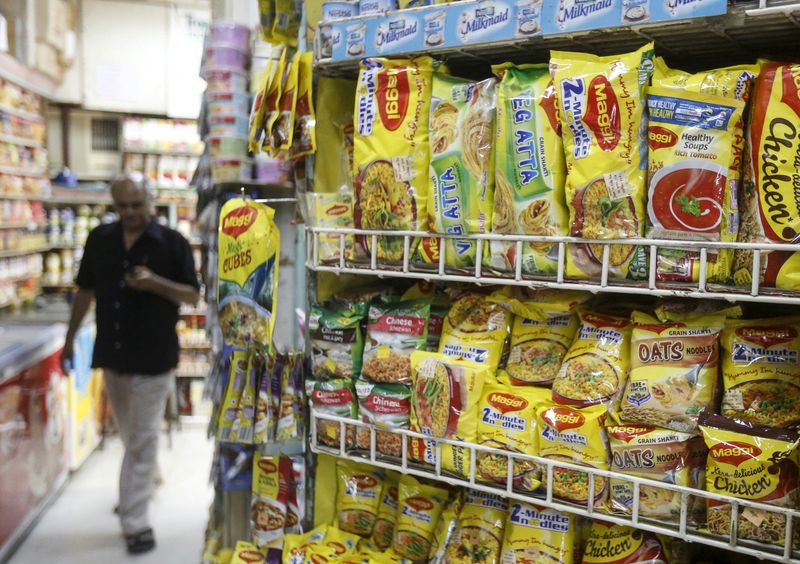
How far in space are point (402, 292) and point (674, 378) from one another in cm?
68

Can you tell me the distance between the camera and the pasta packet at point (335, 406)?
4.63 feet

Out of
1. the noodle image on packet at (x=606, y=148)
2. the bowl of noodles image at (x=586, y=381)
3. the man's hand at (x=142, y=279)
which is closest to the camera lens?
the noodle image on packet at (x=606, y=148)

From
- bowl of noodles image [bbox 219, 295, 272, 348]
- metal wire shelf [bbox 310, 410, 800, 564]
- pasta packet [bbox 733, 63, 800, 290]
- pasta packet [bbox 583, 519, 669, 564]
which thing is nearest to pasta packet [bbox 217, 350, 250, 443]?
bowl of noodles image [bbox 219, 295, 272, 348]

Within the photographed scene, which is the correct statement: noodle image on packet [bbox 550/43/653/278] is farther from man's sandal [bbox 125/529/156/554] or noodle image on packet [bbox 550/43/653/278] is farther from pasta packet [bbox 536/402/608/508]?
man's sandal [bbox 125/529/156/554]

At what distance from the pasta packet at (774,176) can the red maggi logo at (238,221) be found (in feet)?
3.04

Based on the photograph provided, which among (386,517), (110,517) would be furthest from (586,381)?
(110,517)

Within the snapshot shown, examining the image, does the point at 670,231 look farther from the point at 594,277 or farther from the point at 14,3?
the point at 14,3

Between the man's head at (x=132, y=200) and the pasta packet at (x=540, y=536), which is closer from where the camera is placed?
the pasta packet at (x=540, y=536)

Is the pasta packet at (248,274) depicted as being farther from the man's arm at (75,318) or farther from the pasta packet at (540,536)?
the man's arm at (75,318)

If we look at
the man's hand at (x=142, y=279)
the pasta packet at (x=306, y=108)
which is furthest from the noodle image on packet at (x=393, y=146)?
the man's hand at (x=142, y=279)

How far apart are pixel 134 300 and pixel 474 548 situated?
2485 millimetres

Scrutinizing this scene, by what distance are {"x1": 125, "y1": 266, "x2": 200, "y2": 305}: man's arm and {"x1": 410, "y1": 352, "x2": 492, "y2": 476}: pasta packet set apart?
220 cm

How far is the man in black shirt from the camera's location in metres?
3.29

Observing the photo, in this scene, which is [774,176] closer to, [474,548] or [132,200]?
[474,548]
